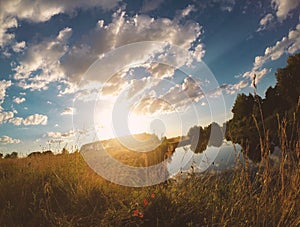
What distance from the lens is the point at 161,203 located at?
127 inches

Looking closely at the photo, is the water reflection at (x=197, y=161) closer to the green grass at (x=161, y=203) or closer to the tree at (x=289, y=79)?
the green grass at (x=161, y=203)

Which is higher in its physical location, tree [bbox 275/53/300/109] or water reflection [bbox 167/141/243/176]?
tree [bbox 275/53/300/109]

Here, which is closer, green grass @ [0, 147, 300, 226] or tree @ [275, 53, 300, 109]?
green grass @ [0, 147, 300, 226]

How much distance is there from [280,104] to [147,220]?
2099 centimetres

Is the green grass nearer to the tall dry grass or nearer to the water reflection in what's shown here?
the tall dry grass

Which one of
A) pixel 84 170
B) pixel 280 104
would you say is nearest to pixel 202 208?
pixel 84 170

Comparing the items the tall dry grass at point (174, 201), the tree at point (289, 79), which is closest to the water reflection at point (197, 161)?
the tall dry grass at point (174, 201)

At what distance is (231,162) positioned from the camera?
3852mm

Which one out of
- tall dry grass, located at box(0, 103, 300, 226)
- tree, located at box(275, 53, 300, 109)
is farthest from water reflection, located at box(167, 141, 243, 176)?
tree, located at box(275, 53, 300, 109)

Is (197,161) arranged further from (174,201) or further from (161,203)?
(161,203)

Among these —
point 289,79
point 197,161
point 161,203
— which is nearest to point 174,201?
point 161,203

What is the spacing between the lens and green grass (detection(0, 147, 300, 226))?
2.72m

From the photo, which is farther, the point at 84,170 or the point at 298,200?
the point at 84,170

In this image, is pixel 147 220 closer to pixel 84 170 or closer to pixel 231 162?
pixel 231 162
